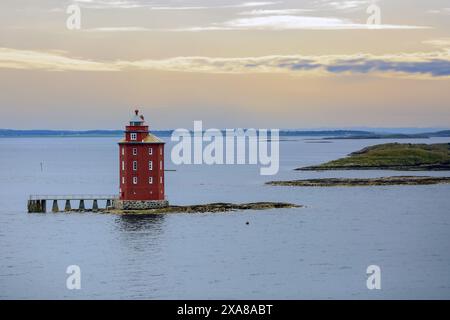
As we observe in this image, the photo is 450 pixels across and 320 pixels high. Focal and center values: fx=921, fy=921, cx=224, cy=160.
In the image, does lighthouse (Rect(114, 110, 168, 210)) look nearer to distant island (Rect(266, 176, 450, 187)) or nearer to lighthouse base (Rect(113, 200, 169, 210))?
lighthouse base (Rect(113, 200, 169, 210))

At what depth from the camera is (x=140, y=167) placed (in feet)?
309

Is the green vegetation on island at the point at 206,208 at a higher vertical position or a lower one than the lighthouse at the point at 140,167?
lower

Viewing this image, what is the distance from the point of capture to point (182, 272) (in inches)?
2662

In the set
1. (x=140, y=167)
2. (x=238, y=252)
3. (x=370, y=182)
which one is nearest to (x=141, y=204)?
(x=140, y=167)

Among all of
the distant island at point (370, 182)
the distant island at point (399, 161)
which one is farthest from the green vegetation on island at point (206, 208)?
the distant island at point (399, 161)

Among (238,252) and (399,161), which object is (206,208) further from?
(399,161)

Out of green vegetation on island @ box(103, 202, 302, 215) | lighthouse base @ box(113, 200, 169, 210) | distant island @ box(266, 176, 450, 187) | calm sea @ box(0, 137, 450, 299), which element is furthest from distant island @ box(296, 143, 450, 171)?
lighthouse base @ box(113, 200, 169, 210)

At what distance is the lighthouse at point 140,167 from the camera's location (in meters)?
94.1

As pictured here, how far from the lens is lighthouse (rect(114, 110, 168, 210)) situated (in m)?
94.1

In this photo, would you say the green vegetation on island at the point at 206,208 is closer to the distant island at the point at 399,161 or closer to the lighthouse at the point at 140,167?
the lighthouse at the point at 140,167

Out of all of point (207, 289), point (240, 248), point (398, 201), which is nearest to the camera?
point (207, 289)

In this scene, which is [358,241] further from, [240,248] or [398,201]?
[398,201]

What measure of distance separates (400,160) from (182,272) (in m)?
127
